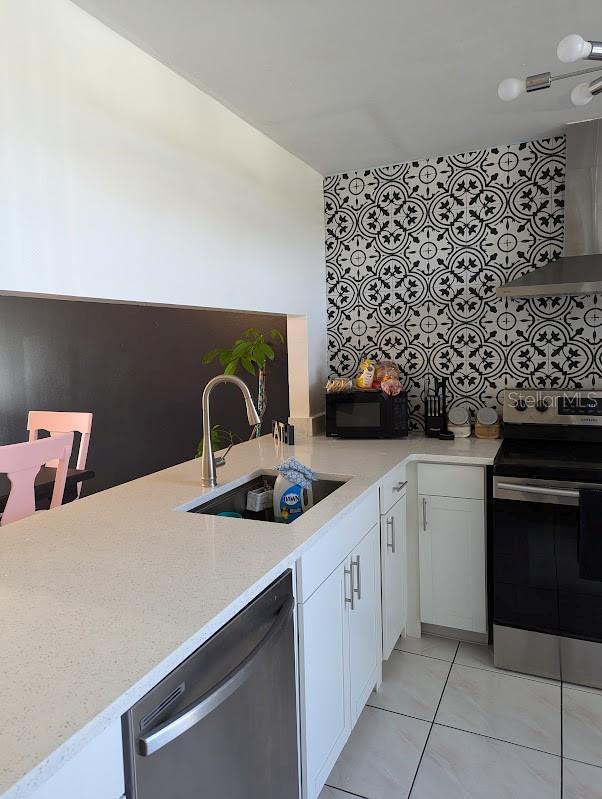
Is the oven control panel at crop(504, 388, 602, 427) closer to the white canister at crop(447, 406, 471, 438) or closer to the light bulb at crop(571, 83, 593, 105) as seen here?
the white canister at crop(447, 406, 471, 438)

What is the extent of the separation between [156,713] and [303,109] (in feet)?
6.87

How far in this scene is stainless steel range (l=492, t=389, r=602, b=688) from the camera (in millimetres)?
2082

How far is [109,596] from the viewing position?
111 cm

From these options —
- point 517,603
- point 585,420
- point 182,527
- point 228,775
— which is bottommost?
point 517,603

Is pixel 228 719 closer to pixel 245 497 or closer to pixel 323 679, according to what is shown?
pixel 323 679

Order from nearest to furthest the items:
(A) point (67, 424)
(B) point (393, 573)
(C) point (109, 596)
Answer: (C) point (109, 596), (B) point (393, 573), (A) point (67, 424)

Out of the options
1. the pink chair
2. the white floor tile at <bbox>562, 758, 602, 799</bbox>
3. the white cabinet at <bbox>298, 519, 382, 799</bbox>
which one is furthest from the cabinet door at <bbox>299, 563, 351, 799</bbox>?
the pink chair

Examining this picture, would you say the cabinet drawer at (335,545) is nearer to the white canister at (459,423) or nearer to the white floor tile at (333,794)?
the white floor tile at (333,794)

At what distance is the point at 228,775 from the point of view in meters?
1.09

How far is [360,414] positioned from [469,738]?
4.67ft

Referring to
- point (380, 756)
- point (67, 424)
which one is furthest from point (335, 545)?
point (67, 424)

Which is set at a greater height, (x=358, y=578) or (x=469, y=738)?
(x=358, y=578)

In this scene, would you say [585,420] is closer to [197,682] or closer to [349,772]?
[349,772]

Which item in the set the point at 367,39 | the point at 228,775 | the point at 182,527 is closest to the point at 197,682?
the point at 228,775
